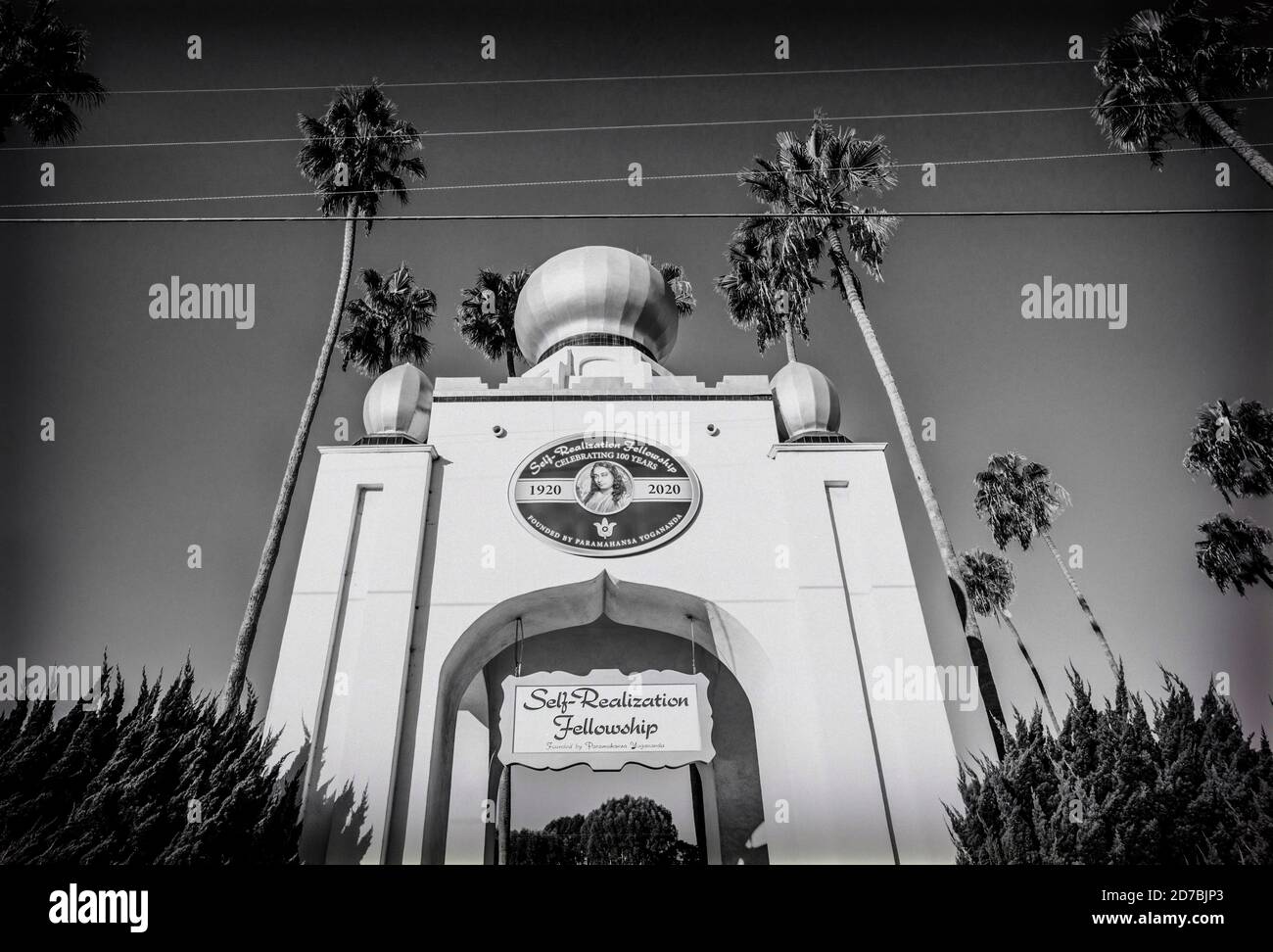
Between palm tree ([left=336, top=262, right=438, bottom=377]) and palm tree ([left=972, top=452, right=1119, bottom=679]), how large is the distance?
14.5 m

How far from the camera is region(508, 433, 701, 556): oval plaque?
1432 centimetres

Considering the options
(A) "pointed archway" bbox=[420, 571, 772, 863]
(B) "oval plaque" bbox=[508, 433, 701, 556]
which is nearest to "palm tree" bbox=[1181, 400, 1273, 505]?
(A) "pointed archway" bbox=[420, 571, 772, 863]

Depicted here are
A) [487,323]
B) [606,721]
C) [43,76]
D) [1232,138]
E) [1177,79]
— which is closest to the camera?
[606,721]

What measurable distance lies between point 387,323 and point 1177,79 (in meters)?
16.9

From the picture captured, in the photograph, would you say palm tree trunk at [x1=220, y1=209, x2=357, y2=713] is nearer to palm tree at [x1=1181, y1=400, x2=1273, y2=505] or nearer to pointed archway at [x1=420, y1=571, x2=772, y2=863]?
pointed archway at [x1=420, y1=571, x2=772, y2=863]

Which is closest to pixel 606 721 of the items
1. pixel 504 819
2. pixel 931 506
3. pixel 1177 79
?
pixel 504 819

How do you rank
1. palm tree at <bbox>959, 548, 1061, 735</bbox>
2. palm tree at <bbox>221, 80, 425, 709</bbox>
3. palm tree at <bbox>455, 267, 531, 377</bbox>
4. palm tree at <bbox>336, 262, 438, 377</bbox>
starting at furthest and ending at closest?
palm tree at <bbox>455, 267, 531, 377</bbox>, palm tree at <bbox>959, 548, 1061, 735</bbox>, palm tree at <bbox>336, 262, 438, 377</bbox>, palm tree at <bbox>221, 80, 425, 709</bbox>

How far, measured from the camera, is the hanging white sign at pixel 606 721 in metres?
12.7

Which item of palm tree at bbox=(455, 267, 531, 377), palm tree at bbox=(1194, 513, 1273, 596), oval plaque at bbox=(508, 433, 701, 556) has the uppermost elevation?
palm tree at bbox=(455, 267, 531, 377)

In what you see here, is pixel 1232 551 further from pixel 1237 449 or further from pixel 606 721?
pixel 606 721

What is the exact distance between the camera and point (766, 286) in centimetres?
2395
